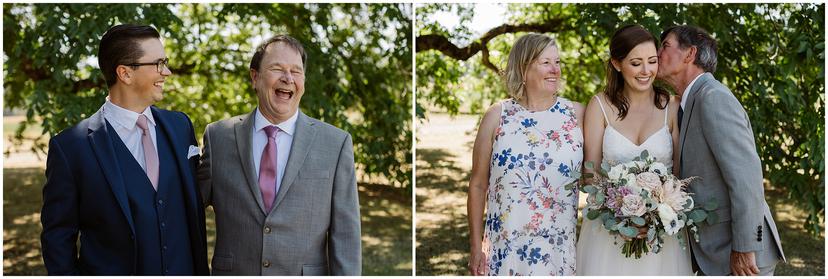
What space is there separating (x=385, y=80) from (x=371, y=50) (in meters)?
0.32

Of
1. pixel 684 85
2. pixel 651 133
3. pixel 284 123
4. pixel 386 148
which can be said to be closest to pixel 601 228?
pixel 651 133

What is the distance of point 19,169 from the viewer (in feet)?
37.5

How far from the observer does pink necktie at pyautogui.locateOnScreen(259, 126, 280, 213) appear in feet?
8.59

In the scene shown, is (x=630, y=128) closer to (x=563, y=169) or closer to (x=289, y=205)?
(x=563, y=169)

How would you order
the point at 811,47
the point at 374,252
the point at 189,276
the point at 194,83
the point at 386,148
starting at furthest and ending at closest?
the point at 374,252 → the point at 194,83 → the point at 386,148 → the point at 811,47 → the point at 189,276

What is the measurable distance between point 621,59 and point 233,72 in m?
4.63

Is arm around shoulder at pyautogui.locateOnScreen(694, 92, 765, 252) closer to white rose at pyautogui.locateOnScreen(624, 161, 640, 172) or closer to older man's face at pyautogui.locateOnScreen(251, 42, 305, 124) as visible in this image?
white rose at pyautogui.locateOnScreen(624, 161, 640, 172)

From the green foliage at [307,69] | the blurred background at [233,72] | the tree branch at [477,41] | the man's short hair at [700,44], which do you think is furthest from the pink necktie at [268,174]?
the tree branch at [477,41]

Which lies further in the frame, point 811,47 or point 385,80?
point 385,80

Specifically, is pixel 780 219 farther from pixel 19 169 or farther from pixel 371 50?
pixel 19 169

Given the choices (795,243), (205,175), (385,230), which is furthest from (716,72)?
(385,230)

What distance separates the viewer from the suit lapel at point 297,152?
2.59 metres

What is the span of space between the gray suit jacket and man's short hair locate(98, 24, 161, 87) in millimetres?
390

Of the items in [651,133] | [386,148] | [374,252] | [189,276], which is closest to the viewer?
[189,276]
